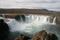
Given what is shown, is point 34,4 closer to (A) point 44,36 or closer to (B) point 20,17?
(B) point 20,17

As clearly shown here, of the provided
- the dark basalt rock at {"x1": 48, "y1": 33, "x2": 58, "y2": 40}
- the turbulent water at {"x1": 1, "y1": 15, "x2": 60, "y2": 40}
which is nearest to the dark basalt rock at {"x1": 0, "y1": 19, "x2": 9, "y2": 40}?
the turbulent water at {"x1": 1, "y1": 15, "x2": 60, "y2": 40}

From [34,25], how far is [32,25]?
0.7 inches

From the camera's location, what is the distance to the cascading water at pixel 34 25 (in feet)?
4.44

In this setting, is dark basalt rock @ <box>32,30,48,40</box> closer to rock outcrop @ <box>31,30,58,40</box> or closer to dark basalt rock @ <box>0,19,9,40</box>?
rock outcrop @ <box>31,30,58,40</box>

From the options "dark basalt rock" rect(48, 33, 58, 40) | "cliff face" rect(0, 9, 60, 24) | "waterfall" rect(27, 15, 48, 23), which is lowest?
"dark basalt rock" rect(48, 33, 58, 40)

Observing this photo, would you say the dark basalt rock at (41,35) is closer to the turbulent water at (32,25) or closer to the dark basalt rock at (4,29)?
the turbulent water at (32,25)

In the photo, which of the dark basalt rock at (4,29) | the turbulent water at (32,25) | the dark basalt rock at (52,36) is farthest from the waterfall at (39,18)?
the dark basalt rock at (4,29)

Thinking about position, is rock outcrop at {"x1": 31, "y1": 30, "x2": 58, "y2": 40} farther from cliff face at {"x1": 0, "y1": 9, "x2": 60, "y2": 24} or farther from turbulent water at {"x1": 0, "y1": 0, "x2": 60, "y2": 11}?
turbulent water at {"x1": 0, "y1": 0, "x2": 60, "y2": 11}

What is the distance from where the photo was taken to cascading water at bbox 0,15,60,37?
1.35 m

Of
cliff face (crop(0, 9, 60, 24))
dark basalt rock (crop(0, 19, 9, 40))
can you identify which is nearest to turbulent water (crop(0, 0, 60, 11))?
cliff face (crop(0, 9, 60, 24))

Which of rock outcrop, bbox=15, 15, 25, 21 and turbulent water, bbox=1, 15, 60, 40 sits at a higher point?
rock outcrop, bbox=15, 15, 25, 21

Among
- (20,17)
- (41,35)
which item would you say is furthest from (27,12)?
(41,35)

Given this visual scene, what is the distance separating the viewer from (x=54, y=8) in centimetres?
135

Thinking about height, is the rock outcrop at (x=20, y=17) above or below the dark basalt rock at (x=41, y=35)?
above
